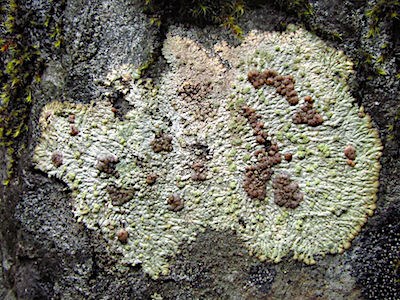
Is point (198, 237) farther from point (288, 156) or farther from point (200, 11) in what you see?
point (200, 11)

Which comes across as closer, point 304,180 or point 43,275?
point 304,180

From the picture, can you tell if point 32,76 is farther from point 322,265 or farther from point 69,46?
point 322,265

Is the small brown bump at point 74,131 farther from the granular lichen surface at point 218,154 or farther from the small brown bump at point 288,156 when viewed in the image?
the small brown bump at point 288,156

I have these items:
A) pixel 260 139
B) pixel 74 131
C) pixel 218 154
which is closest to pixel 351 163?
pixel 260 139

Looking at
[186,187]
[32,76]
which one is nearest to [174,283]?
[186,187]

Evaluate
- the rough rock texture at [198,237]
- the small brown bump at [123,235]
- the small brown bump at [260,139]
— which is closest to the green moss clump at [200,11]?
the rough rock texture at [198,237]

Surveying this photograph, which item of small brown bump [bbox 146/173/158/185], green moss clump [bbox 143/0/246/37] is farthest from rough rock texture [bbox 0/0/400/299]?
small brown bump [bbox 146/173/158/185]
